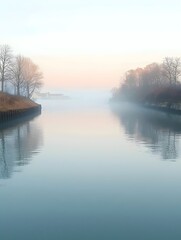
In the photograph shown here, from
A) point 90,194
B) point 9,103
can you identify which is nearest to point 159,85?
point 9,103

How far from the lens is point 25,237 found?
1266 centimetres

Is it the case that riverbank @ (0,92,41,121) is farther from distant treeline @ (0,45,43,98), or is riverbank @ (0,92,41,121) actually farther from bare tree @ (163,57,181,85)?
bare tree @ (163,57,181,85)

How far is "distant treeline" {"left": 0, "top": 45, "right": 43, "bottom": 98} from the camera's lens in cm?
9575

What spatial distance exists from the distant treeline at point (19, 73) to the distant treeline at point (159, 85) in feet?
135

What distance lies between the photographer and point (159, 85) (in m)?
132

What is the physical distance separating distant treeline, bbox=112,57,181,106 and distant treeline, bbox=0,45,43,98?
135 ft

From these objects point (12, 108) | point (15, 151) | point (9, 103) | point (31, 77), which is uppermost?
point (31, 77)

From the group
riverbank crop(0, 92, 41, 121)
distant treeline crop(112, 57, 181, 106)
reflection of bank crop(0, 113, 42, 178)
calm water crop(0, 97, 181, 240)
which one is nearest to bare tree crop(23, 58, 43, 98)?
riverbank crop(0, 92, 41, 121)

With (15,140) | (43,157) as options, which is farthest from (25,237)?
(15,140)

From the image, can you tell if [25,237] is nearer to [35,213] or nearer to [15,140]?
[35,213]

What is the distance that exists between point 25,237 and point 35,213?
8.11ft

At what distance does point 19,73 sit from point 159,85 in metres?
56.7

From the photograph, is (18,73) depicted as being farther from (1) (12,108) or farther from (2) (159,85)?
(2) (159,85)

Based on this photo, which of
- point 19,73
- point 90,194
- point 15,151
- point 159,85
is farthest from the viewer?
point 159,85
